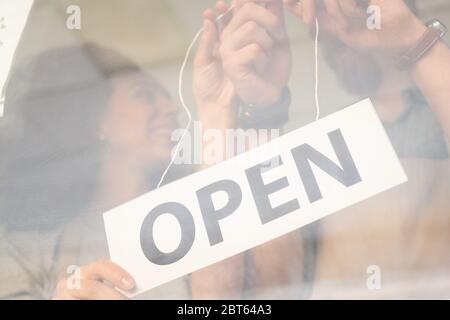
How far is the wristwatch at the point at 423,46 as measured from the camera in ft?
6.56

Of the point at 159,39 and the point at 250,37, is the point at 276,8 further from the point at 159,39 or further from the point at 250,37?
the point at 159,39

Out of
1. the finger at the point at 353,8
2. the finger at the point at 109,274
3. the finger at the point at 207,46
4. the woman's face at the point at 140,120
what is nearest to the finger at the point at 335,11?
the finger at the point at 353,8

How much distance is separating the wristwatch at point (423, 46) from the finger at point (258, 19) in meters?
0.38

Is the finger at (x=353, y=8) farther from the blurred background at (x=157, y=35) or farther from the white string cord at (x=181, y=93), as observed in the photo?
the white string cord at (x=181, y=93)

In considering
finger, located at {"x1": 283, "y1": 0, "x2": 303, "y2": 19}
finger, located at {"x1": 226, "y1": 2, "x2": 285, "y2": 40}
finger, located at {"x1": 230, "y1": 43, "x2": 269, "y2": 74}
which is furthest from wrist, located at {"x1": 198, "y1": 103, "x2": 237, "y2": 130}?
finger, located at {"x1": 283, "y1": 0, "x2": 303, "y2": 19}

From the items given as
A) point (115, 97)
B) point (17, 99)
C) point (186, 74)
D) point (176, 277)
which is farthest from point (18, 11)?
point (176, 277)

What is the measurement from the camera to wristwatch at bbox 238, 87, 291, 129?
2.02 meters

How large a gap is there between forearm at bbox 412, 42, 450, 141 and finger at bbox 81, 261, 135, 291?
3.46ft

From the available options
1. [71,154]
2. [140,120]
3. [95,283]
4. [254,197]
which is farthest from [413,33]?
[95,283]

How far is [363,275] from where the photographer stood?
1.96 m

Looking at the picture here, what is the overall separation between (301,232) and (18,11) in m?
1.16

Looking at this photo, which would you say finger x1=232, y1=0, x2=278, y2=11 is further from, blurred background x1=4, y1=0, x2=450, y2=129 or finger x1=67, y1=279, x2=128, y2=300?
finger x1=67, y1=279, x2=128, y2=300

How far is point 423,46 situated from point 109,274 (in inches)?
46.3

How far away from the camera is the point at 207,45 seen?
6.77ft
